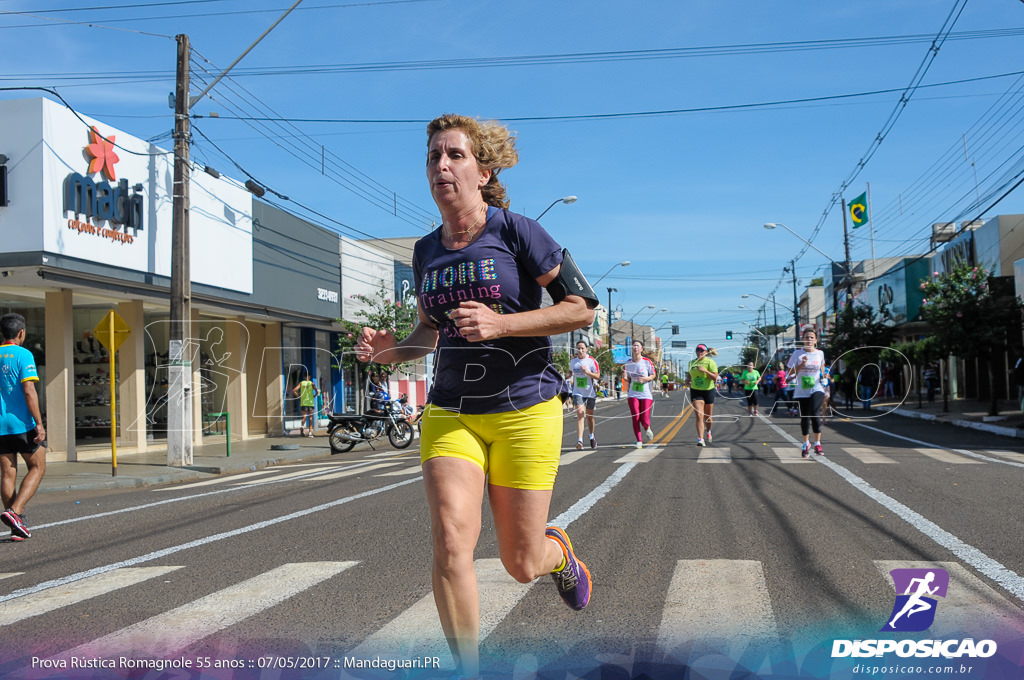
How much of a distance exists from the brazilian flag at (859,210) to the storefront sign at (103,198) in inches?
1322

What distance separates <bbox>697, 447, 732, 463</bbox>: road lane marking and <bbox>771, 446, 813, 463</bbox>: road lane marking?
75cm

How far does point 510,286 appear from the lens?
3350 mm

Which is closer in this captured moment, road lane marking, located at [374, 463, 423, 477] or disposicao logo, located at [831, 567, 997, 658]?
disposicao logo, located at [831, 567, 997, 658]

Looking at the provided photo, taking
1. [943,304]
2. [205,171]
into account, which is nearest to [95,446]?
[205,171]

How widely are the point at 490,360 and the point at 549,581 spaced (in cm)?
255

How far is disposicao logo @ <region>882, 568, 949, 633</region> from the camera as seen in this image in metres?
4.27

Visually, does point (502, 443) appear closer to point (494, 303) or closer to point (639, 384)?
point (494, 303)

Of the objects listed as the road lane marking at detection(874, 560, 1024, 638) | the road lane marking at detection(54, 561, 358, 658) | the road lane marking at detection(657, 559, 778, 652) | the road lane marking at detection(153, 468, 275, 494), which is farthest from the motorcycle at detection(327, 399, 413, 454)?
the road lane marking at detection(874, 560, 1024, 638)

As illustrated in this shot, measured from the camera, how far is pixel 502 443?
3314mm

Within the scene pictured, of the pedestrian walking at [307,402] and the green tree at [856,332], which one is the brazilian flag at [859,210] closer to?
the green tree at [856,332]

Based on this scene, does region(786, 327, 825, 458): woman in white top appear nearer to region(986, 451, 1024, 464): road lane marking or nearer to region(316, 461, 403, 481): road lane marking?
region(986, 451, 1024, 464): road lane marking

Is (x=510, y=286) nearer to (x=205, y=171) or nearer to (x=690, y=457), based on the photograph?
(x=690, y=457)

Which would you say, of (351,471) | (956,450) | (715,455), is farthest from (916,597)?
(956,450)

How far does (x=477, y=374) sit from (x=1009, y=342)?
84.2ft
